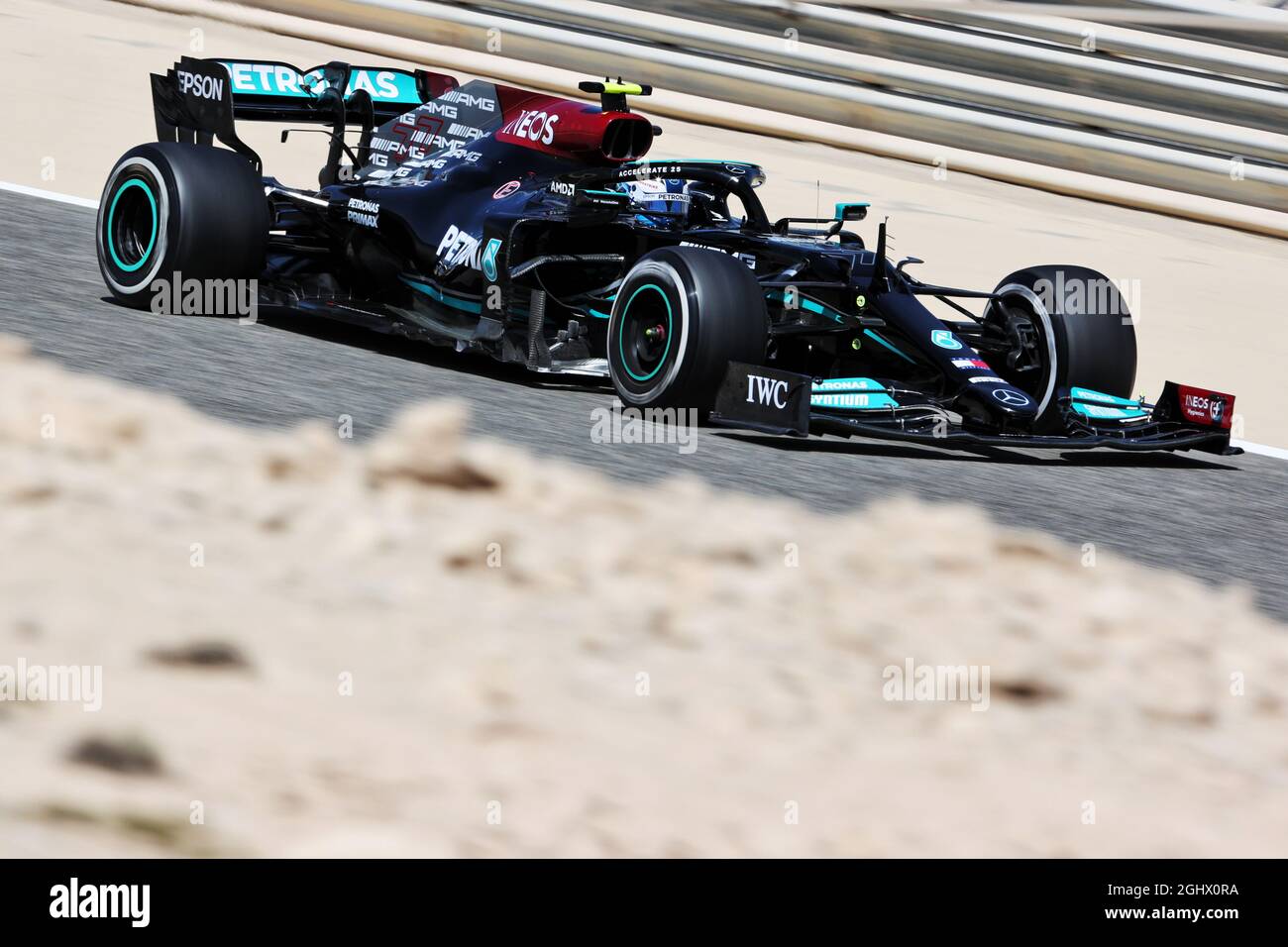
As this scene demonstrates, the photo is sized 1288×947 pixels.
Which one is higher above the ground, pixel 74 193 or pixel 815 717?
pixel 74 193

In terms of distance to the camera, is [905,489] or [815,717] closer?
[815,717]

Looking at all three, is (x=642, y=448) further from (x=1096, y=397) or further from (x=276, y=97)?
(x=276, y=97)

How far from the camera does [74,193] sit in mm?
10445

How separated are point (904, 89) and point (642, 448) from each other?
722 centimetres

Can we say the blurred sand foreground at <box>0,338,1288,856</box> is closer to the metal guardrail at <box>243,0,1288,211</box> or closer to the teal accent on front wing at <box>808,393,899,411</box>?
the teal accent on front wing at <box>808,393,899,411</box>

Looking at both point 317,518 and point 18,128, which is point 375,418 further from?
point 18,128

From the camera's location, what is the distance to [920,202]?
1251cm

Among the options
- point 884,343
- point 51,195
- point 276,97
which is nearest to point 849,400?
point 884,343

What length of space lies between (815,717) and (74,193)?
757 cm

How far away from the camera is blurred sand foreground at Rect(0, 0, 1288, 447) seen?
33.1 ft

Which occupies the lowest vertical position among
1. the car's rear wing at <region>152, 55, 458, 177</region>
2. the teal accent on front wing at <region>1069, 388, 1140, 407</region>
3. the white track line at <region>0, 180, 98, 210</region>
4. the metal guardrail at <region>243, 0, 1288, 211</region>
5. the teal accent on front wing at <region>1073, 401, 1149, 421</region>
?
the teal accent on front wing at <region>1073, 401, 1149, 421</region>

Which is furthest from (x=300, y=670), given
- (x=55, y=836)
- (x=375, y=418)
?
(x=375, y=418)

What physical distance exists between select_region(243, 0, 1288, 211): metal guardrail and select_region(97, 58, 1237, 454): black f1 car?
486cm

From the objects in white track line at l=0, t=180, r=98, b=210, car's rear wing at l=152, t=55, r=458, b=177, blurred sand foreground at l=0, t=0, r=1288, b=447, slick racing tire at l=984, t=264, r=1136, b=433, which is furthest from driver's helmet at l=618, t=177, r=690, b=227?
white track line at l=0, t=180, r=98, b=210
